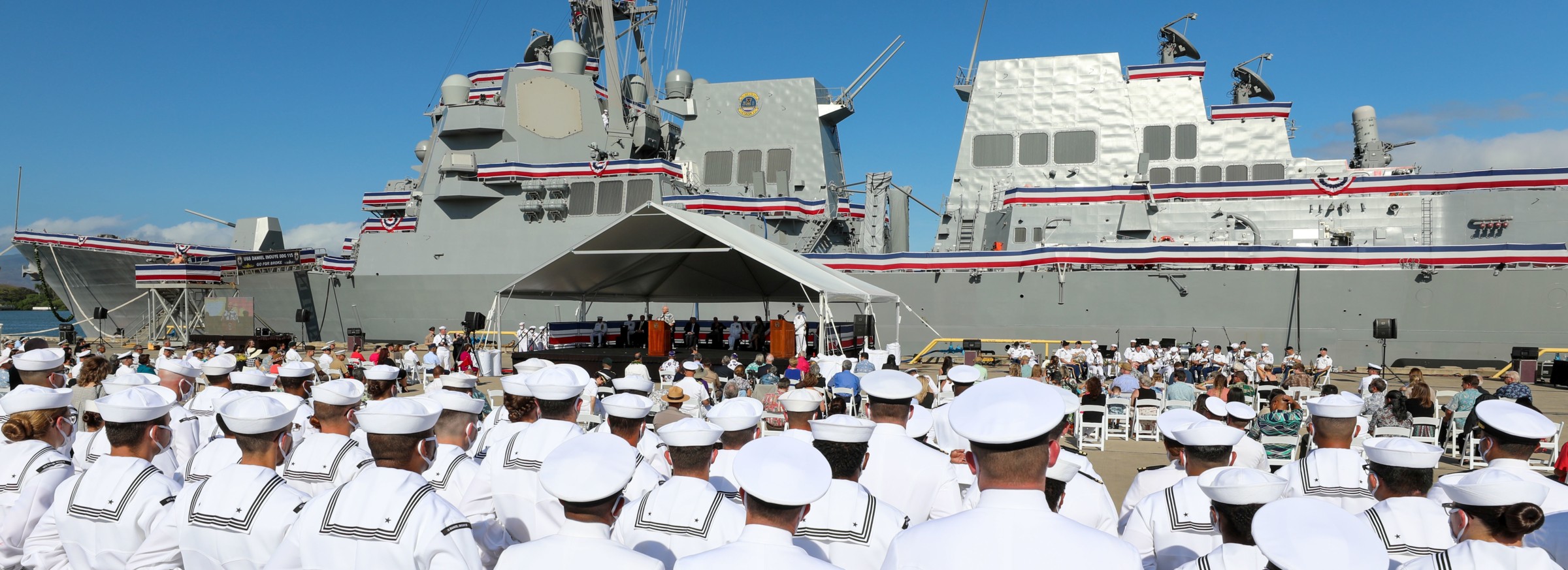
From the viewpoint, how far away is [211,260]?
3069cm

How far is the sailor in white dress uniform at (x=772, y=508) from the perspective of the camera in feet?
7.78

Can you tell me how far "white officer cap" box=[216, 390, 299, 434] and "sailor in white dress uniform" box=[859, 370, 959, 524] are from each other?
7.71ft

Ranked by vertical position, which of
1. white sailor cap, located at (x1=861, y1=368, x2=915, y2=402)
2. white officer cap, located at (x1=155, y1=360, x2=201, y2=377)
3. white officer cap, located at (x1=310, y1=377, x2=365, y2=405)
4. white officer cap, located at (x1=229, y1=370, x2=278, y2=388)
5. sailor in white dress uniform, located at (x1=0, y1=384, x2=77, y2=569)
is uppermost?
white sailor cap, located at (x1=861, y1=368, x2=915, y2=402)

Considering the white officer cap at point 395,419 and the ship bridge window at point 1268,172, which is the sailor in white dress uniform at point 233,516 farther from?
the ship bridge window at point 1268,172

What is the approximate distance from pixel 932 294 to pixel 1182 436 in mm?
21576

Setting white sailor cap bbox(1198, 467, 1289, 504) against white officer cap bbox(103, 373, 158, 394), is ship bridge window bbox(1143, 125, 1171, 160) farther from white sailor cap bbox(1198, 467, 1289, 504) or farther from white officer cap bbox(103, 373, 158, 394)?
white sailor cap bbox(1198, 467, 1289, 504)

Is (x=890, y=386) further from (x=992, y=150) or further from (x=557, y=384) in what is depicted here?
(x=992, y=150)

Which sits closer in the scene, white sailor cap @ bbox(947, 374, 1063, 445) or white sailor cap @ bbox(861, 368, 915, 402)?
white sailor cap @ bbox(947, 374, 1063, 445)

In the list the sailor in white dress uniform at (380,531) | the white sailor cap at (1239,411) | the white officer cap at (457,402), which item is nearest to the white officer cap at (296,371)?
the white officer cap at (457,402)

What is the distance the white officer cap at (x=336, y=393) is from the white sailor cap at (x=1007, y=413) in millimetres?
3182

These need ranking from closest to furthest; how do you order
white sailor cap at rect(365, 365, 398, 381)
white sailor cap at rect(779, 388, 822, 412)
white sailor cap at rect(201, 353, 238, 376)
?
white sailor cap at rect(779, 388, 822, 412)
white sailor cap at rect(365, 365, 398, 381)
white sailor cap at rect(201, 353, 238, 376)

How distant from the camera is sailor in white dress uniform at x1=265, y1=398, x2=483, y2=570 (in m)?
2.97

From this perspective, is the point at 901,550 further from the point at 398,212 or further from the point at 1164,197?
the point at 398,212

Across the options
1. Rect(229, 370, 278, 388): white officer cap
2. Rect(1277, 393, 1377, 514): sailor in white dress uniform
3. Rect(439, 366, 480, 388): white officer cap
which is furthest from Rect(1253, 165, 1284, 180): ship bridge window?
Rect(229, 370, 278, 388): white officer cap
